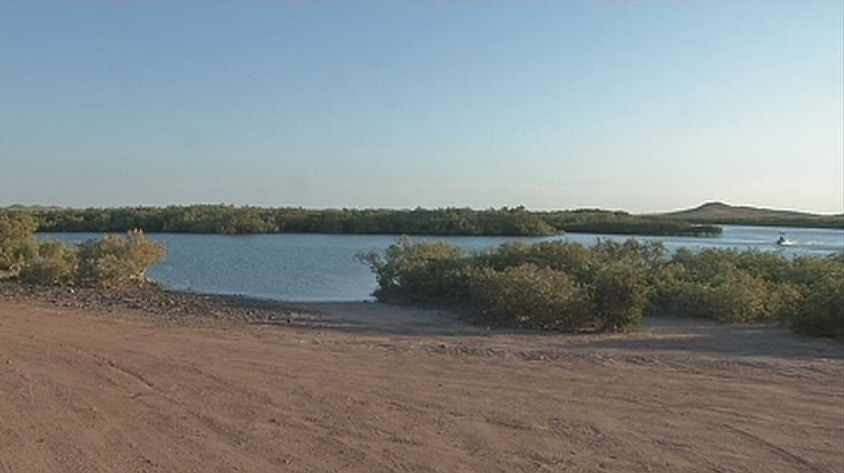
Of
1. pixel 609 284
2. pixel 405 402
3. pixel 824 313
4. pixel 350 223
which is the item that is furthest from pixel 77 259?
pixel 350 223

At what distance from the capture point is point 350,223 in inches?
3140

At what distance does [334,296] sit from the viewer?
26.0 metres

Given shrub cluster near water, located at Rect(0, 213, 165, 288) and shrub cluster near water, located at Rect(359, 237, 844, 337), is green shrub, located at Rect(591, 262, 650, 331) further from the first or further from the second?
shrub cluster near water, located at Rect(0, 213, 165, 288)

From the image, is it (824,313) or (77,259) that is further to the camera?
(77,259)

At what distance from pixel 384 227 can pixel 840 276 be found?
61.4m

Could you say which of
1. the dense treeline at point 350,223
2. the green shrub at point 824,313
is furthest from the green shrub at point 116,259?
the dense treeline at point 350,223

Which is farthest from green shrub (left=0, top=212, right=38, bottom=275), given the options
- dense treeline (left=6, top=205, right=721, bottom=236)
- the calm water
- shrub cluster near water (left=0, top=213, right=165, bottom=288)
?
dense treeline (left=6, top=205, right=721, bottom=236)

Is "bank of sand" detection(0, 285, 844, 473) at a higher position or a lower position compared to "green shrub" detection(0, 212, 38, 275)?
lower

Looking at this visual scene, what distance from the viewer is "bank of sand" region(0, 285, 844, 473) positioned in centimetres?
666

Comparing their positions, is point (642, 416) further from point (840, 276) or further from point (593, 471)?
point (840, 276)

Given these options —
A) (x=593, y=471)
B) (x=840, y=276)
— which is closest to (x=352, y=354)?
(x=593, y=471)

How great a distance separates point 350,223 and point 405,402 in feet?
235

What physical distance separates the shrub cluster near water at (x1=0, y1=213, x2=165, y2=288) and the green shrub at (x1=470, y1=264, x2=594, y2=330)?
43.2ft

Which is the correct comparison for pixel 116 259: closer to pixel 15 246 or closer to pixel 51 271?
pixel 51 271
